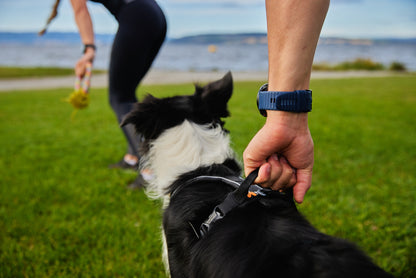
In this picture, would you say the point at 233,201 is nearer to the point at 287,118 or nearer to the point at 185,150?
the point at 287,118

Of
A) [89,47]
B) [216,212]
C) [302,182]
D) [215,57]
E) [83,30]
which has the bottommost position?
[215,57]

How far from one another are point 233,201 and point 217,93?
38.3 inches

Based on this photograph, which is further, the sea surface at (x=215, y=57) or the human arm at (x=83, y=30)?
the sea surface at (x=215, y=57)

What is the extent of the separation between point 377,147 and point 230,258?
4.83 m

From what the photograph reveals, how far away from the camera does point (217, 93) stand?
2082 mm

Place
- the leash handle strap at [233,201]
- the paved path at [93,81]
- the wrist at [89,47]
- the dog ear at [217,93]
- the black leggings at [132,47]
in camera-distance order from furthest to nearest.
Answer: the paved path at [93,81]
the wrist at [89,47]
the black leggings at [132,47]
the dog ear at [217,93]
the leash handle strap at [233,201]

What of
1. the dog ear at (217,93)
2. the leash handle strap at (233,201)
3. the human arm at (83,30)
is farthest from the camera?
the human arm at (83,30)

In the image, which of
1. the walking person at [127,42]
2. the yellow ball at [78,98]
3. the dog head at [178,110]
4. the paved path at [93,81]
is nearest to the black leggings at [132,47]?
the walking person at [127,42]

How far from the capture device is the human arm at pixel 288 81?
1065mm

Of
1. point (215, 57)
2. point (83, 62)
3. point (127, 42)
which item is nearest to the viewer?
point (127, 42)

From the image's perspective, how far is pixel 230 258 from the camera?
1159 millimetres

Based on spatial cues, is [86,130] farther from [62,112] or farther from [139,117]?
[139,117]

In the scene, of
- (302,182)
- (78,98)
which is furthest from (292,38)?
(78,98)

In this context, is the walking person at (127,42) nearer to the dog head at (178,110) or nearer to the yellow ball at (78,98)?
the yellow ball at (78,98)
